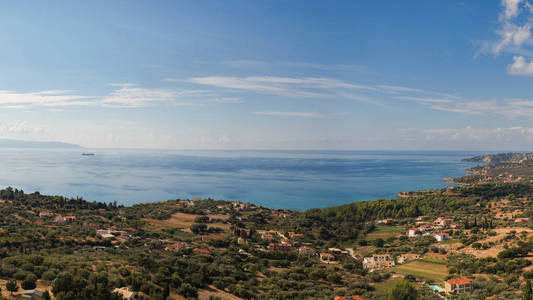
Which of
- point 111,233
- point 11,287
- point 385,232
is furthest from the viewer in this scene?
point 385,232

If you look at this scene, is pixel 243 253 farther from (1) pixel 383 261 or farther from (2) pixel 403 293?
(2) pixel 403 293

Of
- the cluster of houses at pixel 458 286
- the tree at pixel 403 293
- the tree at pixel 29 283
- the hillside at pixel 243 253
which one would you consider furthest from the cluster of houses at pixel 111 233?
the cluster of houses at pixel 458 286

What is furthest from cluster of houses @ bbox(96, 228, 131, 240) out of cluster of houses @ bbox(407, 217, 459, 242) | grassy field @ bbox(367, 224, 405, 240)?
cluster of houses @ bbox(407, 217, 459, 242)

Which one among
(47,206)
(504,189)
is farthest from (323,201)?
(47,206)

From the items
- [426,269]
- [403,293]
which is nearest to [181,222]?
[426,269]

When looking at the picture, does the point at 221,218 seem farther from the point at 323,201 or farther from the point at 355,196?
the point at 355,196

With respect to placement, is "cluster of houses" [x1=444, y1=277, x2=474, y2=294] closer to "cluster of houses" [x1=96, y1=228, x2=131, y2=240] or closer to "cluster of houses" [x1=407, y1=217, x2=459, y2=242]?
"cluster of houses" [x1=407, y1=217, x2=459, y2=242]
